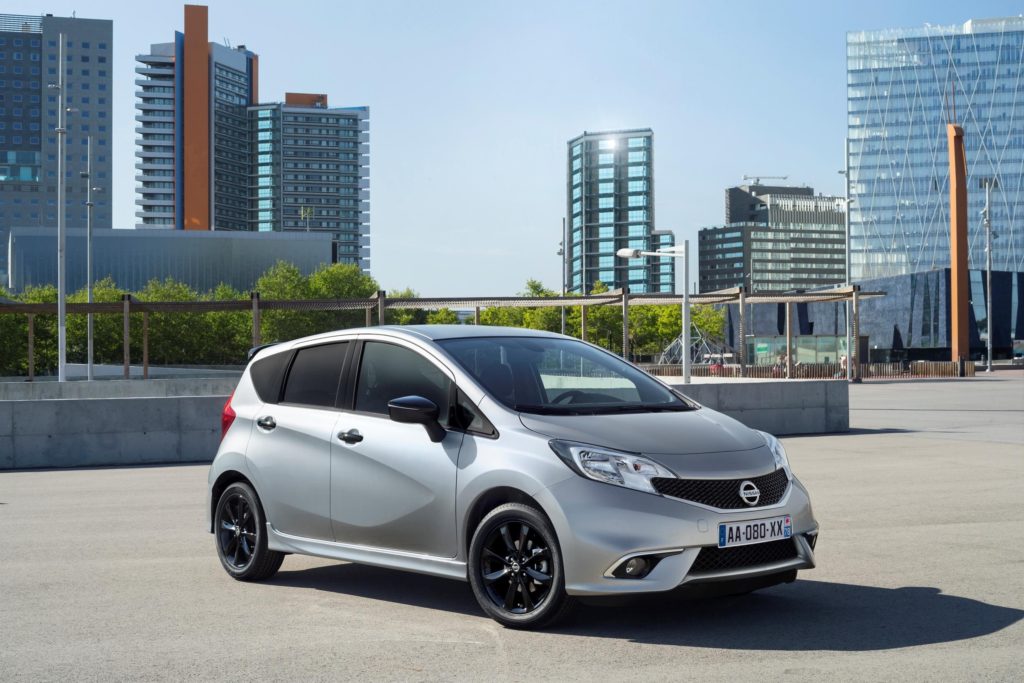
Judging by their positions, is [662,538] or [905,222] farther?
[905,222]

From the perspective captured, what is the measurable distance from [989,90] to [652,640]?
16741cm

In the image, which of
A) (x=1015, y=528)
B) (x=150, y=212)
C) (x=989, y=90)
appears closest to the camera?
(x=1015, y=528)

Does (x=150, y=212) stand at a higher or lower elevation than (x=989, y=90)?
lower

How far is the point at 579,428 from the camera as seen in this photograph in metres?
5.87

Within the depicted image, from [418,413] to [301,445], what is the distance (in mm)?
1262

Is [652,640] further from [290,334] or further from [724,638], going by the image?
[290,334]

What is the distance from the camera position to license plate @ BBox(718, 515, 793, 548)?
5598 mm

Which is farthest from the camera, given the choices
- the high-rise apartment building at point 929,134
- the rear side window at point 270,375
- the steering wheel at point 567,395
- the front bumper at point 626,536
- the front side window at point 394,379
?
the high-rise apartment building at point 929,134

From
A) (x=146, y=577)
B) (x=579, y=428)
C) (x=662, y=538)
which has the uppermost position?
(x=579, y=428)

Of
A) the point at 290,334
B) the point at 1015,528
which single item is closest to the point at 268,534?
the point at 1015,528

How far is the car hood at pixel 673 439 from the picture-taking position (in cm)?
570

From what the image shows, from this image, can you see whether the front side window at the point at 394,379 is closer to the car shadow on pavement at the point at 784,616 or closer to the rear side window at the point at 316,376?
the rear side window at the point at 316,376

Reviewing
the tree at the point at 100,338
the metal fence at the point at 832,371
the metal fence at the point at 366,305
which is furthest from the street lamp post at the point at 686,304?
the tree at the point at 100,338

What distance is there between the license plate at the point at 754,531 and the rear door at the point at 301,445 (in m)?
2.47
